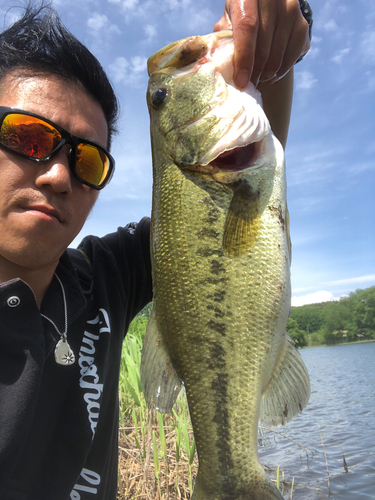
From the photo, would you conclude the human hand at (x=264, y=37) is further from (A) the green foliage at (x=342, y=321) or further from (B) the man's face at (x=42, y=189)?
(A) the green foliage at (x=342, y=321)

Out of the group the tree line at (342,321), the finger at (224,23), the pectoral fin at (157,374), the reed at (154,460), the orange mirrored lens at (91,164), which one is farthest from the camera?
the tree line at (342,321)

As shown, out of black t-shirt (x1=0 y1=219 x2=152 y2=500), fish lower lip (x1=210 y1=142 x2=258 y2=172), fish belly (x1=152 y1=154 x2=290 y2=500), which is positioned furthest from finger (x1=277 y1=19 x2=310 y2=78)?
black t-shirt (x1=0 y1=219 x2=152 y2=500)

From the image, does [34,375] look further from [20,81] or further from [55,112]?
[20,81]

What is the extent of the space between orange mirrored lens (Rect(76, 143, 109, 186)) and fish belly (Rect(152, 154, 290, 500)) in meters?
0.59

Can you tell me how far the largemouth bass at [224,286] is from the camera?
1343 millimetres

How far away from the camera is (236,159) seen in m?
1.55

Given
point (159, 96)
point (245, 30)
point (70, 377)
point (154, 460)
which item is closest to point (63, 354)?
point (70, 377)

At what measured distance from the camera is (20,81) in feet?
5.35

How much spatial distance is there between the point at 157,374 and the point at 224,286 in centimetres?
49

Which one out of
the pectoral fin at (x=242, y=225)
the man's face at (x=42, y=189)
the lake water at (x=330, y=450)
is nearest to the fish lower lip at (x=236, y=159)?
the pectoral fin at (x=242, y=225)

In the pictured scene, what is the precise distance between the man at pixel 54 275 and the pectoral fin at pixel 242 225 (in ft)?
1.66

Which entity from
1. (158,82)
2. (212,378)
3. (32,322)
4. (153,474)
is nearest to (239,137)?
(158,82)

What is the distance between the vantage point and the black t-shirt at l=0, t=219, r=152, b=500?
4.76 ft

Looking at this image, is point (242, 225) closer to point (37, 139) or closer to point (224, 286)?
point (224, 286)
